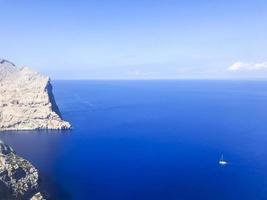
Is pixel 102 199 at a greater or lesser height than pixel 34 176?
lesser

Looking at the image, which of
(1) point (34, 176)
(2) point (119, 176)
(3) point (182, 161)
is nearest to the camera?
(1) point (34, 176)

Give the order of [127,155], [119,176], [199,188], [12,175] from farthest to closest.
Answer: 1. [127,155]
2. [119,176]
3. [199,188]
4. [12,175]

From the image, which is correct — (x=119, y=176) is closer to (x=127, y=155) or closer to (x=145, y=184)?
Result: (x=145, y=184)

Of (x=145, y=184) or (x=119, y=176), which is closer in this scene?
(x=145, y=184)

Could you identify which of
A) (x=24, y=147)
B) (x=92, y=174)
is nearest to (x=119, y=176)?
(x=92, y=174)

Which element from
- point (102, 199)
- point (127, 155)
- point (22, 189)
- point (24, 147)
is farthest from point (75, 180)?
point (24, 147)

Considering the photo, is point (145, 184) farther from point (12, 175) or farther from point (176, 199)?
point (12, 175)
